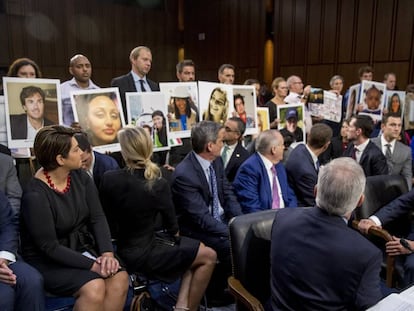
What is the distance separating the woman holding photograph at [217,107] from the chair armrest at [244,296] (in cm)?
208

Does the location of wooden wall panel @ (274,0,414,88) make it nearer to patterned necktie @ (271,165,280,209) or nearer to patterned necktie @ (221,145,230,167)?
patterned necktie @ (221,145,230,167)

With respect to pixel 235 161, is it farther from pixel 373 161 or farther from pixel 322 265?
pixel 322 265

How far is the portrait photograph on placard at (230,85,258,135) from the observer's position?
4.03 meters

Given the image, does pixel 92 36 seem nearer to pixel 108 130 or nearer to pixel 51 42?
pixel 51 42

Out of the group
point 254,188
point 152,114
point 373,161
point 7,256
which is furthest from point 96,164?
point 373,161

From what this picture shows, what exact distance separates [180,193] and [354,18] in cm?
781

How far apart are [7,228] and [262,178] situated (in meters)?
1.67

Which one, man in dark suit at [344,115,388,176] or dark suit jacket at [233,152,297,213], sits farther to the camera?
man in dark suit at [344,115,388,176]

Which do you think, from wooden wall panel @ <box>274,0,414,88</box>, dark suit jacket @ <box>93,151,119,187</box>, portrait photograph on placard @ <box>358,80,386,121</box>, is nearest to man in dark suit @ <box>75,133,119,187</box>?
dark suit jacket @ <box>93,151,119,187</box>

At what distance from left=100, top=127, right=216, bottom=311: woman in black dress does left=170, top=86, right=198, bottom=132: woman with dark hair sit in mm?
1220

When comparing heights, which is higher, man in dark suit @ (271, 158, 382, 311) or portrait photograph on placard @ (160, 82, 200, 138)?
portrait photograph on placard @ (160, 82, 200, 138)

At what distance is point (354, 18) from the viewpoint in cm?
877

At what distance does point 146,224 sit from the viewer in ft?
7.68

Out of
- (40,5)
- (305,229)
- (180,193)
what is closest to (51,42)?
(40,5)
